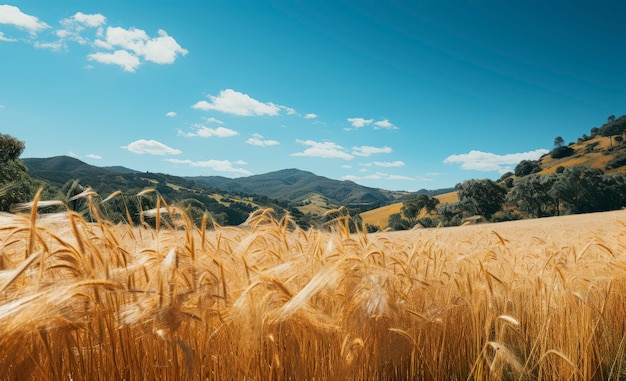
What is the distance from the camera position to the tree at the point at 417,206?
67.4m

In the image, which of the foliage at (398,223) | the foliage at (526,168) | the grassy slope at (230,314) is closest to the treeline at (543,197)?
the foliage at (398,223)

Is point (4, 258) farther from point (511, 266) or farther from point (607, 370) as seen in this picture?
point (511, 266)

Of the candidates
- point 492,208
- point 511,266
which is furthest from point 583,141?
point 511,266

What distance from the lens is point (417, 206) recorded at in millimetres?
68125

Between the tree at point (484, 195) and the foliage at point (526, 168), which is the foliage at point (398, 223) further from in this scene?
the foliage at point (526, 168)

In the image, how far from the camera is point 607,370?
2.59 meters

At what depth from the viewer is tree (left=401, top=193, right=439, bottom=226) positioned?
67.4 metres

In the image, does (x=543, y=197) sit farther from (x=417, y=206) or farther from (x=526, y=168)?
(x=526, y=168)

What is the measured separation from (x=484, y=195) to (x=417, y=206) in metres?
12.6

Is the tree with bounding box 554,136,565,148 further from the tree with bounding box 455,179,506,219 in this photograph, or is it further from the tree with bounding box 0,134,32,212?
the tree with bounding box 0,134,32,212

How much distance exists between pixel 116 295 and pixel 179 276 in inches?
14.5

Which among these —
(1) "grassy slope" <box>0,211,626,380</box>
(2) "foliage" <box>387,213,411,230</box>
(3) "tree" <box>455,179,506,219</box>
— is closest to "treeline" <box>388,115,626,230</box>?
(3) "tree" <box>455,179,506,219</box>

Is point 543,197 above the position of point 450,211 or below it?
above

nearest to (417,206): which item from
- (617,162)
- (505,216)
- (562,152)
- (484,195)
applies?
(484,195)
